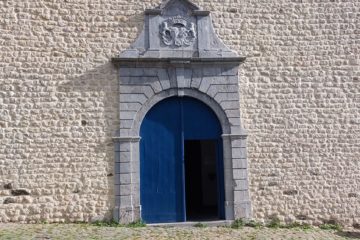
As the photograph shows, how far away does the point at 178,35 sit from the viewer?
26.1ft

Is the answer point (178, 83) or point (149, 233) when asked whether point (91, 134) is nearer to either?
point (178, 83)

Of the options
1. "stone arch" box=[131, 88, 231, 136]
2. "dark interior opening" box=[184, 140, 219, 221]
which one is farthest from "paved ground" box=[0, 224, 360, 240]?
"dark interior opening" box=[184, 140, 219, 221]

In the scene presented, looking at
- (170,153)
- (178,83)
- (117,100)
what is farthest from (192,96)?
(117,100)

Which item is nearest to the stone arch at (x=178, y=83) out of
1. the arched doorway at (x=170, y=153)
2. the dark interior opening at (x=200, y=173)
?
the arched doorway at (x=170, y=153)

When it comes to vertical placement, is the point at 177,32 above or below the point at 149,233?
above

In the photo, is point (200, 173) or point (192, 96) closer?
point (192, 96)

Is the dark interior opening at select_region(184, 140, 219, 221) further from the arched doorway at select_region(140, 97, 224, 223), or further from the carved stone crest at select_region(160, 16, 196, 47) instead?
the carved stone crest at select_region(160, 16, 196, 47)

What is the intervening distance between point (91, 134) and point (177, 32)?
2.41 meters

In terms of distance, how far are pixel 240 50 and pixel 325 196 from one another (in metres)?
3.11

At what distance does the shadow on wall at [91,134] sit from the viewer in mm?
7410

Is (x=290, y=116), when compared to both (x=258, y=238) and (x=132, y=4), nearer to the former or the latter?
(x=258, y=238)

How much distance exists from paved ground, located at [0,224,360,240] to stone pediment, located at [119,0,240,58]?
3.04 meters

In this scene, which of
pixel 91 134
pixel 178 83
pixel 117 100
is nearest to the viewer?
pixel 91 134

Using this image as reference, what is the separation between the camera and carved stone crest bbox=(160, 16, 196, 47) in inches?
312
